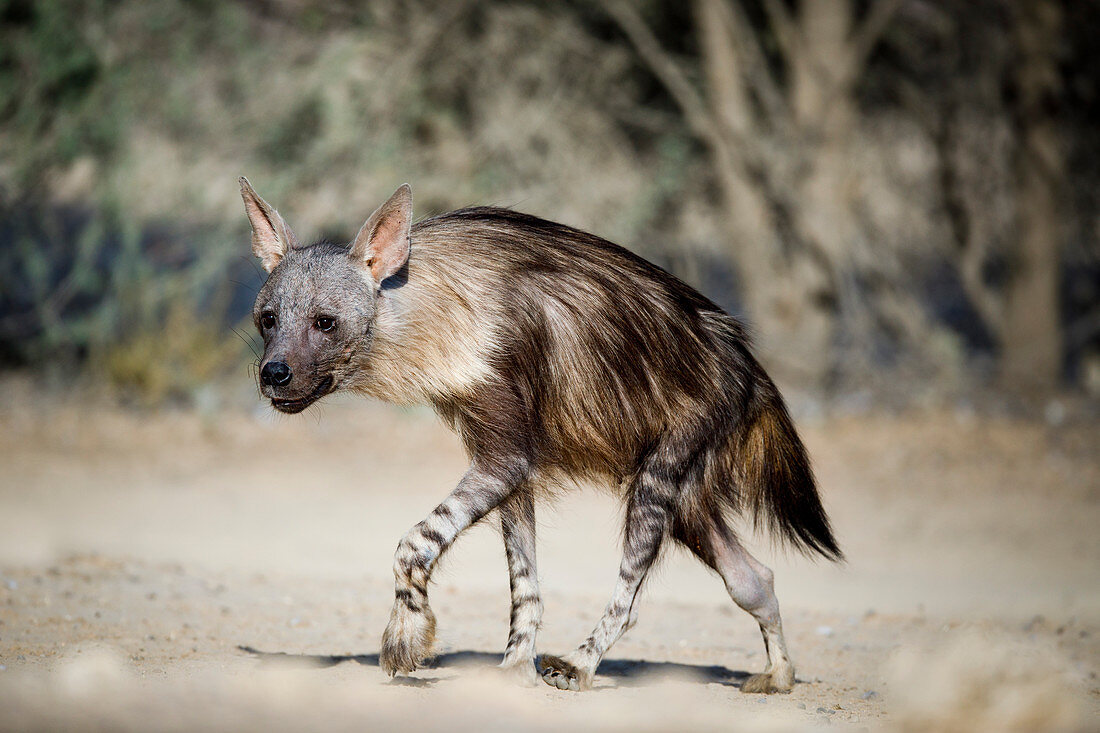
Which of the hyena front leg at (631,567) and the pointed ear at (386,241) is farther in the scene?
the hyena front leg at (631,567)

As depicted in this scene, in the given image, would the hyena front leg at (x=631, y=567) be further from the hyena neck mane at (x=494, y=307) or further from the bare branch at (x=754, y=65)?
the bare branch at (x=754, y=65)

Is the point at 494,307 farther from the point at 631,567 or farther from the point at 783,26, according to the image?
the point at 783,26

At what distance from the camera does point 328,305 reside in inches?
157

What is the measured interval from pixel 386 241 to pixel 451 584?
3.70 meters

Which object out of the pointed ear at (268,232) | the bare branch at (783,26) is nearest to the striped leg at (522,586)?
the pointed ear at (268,232)

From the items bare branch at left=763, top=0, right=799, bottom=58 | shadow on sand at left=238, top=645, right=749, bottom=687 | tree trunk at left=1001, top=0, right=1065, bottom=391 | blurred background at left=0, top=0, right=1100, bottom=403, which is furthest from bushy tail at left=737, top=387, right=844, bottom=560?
bare branch at left=763, top=0, right=799, bottom=58

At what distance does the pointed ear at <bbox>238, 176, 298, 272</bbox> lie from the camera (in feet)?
13.8

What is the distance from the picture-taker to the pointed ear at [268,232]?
13.8 ft

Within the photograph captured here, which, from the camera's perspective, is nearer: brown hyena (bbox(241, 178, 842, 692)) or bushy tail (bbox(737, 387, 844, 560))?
brown hyena (bbox(241, 178, 842, 692))

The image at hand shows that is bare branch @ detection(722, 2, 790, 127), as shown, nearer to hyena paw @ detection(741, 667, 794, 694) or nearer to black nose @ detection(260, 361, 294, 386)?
hyena paw @ detection(741, 667, 794, 694)

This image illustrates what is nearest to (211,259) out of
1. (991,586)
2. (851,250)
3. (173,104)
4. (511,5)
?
(173,104)

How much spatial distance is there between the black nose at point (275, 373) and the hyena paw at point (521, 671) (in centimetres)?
128

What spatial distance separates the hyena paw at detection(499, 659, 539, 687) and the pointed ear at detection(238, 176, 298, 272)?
1.58 meters

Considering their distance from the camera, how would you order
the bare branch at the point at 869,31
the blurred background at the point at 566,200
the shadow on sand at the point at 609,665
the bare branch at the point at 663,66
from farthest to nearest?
the bare branch at the point at 663,66, the bare branch at the point at 869,31, the blurred background at the point at 566,200, the shadow on sand at the point at 609,665
